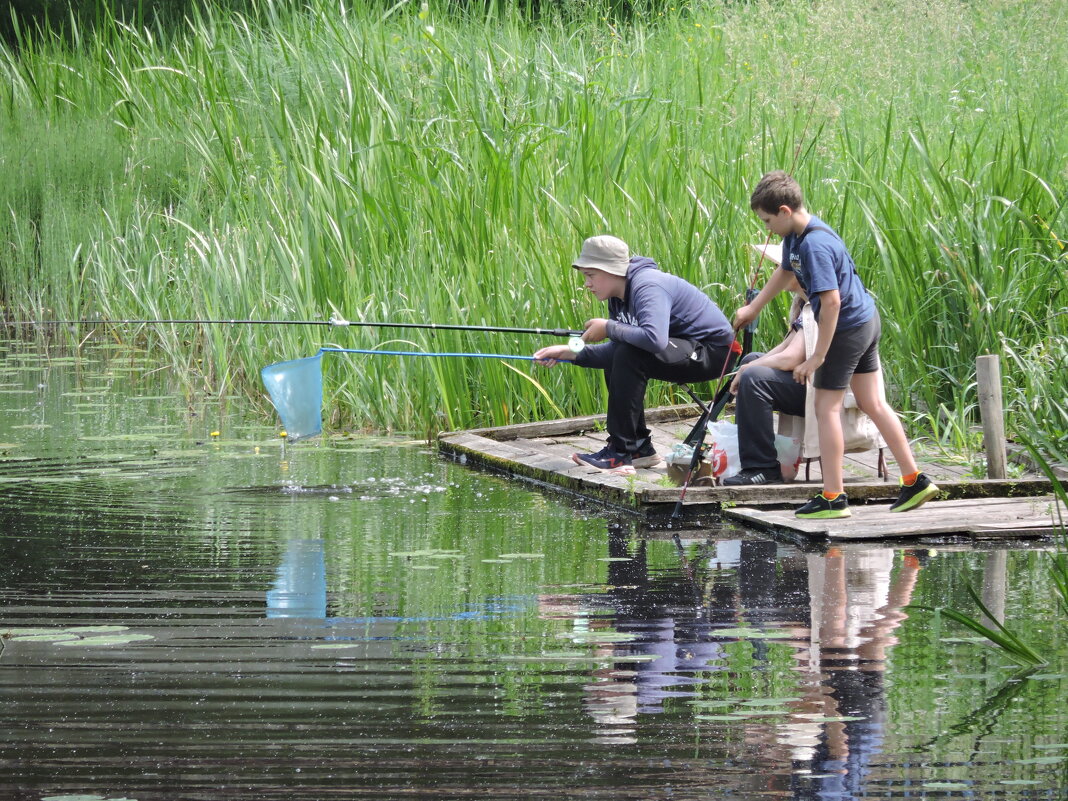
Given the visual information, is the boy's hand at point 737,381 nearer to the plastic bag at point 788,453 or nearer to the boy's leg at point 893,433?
the plastic bag at point 788,453

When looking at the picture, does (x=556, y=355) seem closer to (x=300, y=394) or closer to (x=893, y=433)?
(x=300, y=394)

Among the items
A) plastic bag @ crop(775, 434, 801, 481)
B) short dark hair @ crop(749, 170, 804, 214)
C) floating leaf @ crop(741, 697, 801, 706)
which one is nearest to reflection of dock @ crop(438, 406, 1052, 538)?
plastic bag @ crop(775, 434, 801, 481)

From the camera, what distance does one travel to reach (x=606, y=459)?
24.4 ft

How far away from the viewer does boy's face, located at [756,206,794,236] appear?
20.2 feet

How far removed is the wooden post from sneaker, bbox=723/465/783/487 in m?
0.87

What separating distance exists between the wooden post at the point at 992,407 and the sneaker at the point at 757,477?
34.4 inches

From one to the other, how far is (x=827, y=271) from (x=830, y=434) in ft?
2.07

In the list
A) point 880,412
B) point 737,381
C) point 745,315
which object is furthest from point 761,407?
point 880,412

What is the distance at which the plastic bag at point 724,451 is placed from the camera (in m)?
6.99

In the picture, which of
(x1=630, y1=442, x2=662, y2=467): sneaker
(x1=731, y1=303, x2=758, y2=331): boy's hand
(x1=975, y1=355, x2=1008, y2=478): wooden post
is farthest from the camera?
(x1=630, y1=442, x2=662, y2=467): sneaker

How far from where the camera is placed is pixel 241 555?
226 inches

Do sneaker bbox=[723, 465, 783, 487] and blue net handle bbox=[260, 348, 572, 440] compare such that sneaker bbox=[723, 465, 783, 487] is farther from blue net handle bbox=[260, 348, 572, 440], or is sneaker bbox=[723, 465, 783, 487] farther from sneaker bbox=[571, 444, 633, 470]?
blue net handle bbox=[260, 348, 572, 440]

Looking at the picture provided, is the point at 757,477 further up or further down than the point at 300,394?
further down

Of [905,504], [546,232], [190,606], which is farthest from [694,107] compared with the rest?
[190,606]
